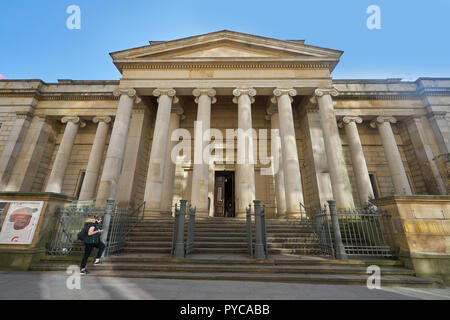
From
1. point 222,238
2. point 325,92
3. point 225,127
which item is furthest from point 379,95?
point 222,238

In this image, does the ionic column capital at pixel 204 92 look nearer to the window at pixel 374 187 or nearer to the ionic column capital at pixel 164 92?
the ionic column capital at pixel 164 92

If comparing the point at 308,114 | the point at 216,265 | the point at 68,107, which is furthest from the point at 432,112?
the point at 68,107

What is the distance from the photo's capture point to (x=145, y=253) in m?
6.76

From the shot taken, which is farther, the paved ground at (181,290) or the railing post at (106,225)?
the railing post at (106,225)

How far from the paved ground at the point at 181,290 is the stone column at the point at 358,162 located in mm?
9506

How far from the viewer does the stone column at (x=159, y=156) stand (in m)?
10.4

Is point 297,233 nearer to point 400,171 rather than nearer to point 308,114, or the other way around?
point 308,114

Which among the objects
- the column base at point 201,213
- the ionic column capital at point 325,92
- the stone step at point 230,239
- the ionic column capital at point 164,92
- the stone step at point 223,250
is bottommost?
the stone step at point 223,250

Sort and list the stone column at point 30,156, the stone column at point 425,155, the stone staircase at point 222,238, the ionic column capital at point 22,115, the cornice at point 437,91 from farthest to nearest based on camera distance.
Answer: the ionic column capital at point 22,115 → the cornice at point 437,91 → the stone column at point 30,156 → the stone column at point 425,155 → the stone staircase at point 222,238

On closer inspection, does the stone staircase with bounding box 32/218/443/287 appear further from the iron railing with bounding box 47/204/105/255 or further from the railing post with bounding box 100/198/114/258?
the railing post with bounding box 100/198/114/258

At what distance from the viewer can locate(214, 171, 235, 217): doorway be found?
14852 mm

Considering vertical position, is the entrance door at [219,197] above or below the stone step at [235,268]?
above

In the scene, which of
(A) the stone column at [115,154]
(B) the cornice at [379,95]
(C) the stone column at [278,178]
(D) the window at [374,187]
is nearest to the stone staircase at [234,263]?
(A) the stone column at [115,154]

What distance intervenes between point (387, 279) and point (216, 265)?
167 inches
